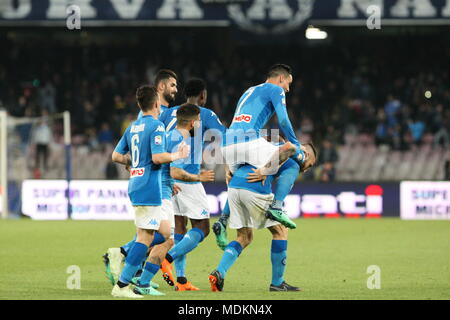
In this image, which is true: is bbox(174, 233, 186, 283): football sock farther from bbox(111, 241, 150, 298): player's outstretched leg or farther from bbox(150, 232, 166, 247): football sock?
bbox(111, 241, 150, 298): player's outstretched leg

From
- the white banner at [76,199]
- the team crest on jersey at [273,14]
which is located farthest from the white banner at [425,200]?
the white banner at [76,199]

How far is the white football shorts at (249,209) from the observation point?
910 cm

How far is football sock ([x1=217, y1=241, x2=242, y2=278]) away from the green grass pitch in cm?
23

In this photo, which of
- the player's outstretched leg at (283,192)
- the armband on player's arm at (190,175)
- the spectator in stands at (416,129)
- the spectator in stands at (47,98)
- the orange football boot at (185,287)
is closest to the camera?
the armband on player's arm at (190,175)

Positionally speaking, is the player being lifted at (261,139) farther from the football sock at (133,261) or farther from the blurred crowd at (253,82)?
the blurred crowd at (253,82)

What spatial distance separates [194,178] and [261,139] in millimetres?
784

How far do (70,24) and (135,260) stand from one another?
1287 centimetres

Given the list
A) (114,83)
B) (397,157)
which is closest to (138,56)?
(114,83)

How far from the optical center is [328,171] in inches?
862

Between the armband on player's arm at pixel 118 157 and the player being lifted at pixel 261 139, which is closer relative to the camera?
the armband on player's arm at pixel 118 157

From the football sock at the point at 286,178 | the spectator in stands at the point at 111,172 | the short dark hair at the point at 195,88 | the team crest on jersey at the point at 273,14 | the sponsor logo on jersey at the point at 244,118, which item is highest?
the team crest on jersey at the point at 273,14

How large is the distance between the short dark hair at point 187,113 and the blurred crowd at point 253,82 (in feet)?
48.9

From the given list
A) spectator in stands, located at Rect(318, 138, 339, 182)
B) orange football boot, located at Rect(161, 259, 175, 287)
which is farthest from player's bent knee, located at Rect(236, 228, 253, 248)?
spectator in stands, located at Rect(318, 138, 339, 182)

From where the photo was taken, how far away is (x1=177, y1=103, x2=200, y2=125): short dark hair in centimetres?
901
